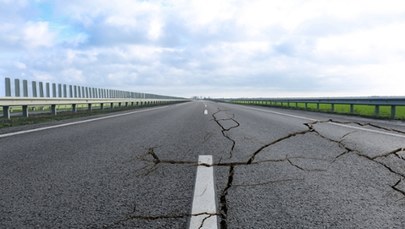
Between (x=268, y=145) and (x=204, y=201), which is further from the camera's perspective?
(x=268, y=145)

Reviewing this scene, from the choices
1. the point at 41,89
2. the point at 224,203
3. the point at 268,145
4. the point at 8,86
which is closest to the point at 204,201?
the point at 224,203

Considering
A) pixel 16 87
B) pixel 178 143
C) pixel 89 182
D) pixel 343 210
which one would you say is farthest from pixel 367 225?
pixel 16 87

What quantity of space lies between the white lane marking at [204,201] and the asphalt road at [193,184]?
0.20 feet

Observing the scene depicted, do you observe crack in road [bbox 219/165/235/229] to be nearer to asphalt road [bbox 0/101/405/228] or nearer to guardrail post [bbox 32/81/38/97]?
asphalt road [bbox 0/101/405/228]

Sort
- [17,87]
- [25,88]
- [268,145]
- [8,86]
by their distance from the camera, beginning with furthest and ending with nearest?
1. [25,88]
2. [17,87]
3. [8,86]
4. [268,145]

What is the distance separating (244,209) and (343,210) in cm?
85

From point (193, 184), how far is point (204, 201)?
564 millimetres

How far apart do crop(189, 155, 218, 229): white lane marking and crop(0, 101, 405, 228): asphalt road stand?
6cm

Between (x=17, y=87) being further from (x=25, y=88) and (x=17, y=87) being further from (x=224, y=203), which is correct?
(x=224, y=203)

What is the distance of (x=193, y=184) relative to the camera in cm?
367

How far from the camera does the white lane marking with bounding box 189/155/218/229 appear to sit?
265 centimetres

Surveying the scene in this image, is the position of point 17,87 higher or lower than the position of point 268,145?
higher

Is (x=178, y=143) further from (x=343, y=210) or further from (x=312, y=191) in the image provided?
(x=343, y=210)

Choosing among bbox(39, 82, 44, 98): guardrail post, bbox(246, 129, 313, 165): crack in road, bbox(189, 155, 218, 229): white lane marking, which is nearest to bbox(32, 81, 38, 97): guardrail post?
bbox(39, 82, 44, 98): guardrail post
